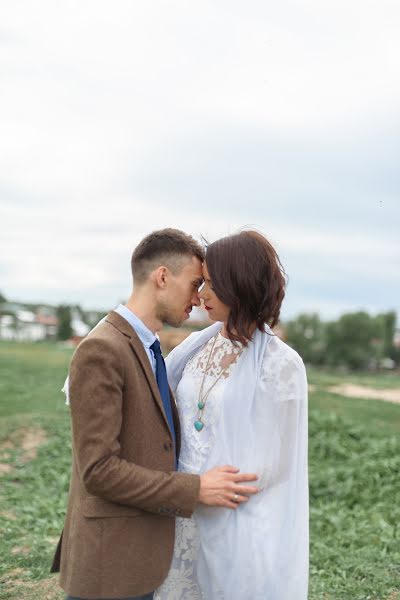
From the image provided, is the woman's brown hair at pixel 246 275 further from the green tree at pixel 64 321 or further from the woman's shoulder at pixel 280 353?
the green tree at pixel 64 321

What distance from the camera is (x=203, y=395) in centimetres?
263

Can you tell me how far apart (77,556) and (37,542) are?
3.27 m

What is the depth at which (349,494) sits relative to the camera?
7316mm

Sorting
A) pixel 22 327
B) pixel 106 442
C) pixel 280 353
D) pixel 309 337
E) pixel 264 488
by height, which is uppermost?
pixel 280 353

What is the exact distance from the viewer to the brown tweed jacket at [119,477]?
2236 mm

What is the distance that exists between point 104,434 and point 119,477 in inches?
5.8

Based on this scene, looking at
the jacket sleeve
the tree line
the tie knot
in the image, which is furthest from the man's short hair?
the tree line

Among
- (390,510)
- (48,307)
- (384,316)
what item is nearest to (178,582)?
(390,510)

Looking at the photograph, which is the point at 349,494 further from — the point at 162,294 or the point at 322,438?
the point at 162,294

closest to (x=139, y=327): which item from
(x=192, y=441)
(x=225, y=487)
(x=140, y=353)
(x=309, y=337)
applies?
(x=140, y=353)

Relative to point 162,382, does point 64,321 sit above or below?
below

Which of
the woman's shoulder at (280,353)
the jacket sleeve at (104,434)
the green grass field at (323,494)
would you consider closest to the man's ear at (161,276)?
the jacket sleeve at (104,434)

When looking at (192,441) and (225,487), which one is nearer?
(225,487)

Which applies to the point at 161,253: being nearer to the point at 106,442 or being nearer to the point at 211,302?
the point at 211,302
